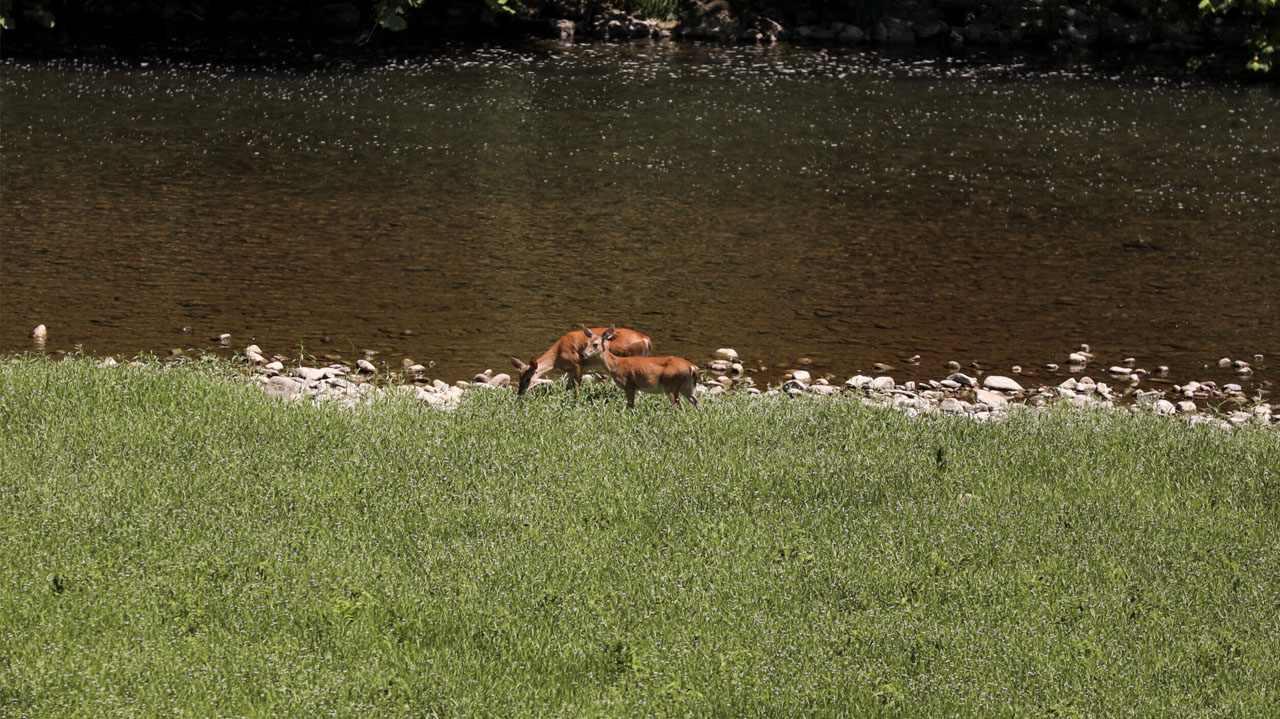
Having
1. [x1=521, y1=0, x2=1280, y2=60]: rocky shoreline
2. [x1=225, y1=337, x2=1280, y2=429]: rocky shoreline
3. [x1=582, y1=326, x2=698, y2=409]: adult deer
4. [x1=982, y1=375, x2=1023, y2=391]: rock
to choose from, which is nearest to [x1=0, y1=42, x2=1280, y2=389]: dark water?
[x1=225, y1=337, x2=1280, y2=429]: rocky shoreline

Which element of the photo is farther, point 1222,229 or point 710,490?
point 1222,229

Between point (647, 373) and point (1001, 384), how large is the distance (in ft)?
13.5

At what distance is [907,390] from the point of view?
36.8ft

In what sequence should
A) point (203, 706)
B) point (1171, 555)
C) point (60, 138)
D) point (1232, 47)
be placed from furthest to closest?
point (1232, 47) < point (60, 138) < point (1171, 555) < point (203, 706)

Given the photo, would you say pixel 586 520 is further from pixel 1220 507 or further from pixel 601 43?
pixel 601 43

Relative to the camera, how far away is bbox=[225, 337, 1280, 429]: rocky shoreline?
10148mm

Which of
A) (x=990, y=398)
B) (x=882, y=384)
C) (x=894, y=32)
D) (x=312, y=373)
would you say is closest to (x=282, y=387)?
(x=312, y=373)

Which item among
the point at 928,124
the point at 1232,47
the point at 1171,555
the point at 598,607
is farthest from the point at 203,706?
the point at 1232,47

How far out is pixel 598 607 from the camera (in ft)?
21.3

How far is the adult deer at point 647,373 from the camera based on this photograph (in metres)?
9.06

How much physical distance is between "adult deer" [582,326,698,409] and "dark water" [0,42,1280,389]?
269cm

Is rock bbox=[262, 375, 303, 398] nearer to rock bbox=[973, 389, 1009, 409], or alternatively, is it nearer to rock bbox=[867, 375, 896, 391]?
rock bbox=[867, 375, 896, 391]

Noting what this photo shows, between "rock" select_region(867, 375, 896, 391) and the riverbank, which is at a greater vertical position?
the riverbank

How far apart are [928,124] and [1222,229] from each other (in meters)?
8.30
